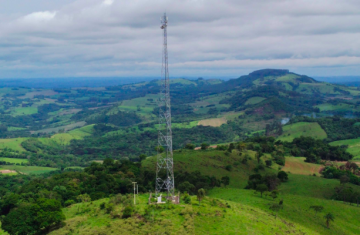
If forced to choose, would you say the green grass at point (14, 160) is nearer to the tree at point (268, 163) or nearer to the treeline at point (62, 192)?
the treeline at point (62, 192)

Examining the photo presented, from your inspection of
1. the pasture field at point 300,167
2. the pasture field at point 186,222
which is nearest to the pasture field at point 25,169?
the pasture field at point 186,222

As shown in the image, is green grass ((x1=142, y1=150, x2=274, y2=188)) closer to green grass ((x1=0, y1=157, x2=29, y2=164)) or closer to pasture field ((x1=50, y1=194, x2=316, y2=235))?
pasture field ((x1=50, y1=194, x2=316, y2=235))

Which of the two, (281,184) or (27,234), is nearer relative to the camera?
(27,234)

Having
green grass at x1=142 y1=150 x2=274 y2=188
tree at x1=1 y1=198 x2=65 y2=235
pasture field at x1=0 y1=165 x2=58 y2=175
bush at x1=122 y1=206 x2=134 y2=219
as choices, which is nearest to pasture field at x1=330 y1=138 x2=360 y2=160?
green grass at x1=142 y1=150 x2=274 y2=188

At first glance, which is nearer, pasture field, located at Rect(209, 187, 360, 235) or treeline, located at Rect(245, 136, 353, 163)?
pasture field, located at Rect(209, 187, 360, 235)

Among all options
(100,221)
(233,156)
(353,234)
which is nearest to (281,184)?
(233,156)

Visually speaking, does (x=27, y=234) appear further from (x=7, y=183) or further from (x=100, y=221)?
(x=7, y=183)

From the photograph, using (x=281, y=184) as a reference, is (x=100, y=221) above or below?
above

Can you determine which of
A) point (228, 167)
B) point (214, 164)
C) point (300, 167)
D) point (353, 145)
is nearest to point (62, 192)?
point (214, 164)
